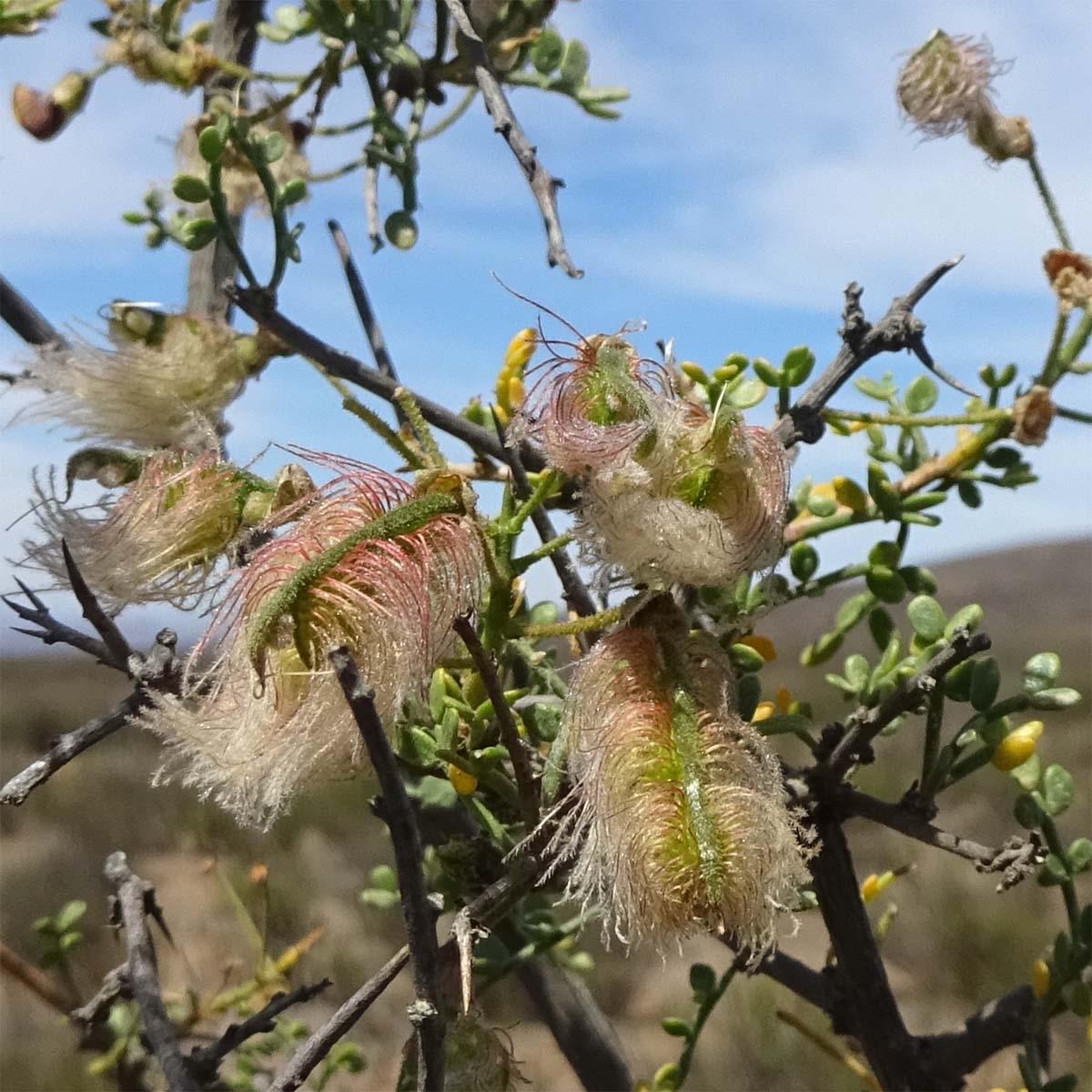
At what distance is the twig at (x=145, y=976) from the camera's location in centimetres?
63

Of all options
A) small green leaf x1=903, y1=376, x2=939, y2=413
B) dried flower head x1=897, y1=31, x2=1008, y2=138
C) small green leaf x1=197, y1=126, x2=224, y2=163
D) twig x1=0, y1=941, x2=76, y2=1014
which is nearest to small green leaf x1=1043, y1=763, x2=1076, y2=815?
small green leaf x1=903, y1=376, x2=939, y2=413

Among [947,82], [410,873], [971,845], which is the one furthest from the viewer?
[947,82]

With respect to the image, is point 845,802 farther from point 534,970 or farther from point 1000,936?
point 1000,936

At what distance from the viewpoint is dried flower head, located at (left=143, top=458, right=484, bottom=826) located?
47 cm

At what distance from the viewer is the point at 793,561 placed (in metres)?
0.76

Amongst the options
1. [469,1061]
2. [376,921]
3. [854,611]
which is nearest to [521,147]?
[854,611]

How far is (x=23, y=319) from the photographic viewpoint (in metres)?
0.81

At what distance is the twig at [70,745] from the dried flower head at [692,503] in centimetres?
24

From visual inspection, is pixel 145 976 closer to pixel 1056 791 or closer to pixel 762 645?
pixel 762 645

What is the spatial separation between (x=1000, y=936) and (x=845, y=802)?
4.21 meters

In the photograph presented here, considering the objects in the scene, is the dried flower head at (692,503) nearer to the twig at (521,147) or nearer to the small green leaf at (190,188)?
the twig at (521,147)

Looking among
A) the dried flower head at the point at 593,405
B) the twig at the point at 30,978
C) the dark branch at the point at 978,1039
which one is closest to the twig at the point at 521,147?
the dried flower head at the point at 593,405

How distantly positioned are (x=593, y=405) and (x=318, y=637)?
165 mm

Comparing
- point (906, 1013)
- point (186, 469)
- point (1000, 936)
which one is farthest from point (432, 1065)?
point (1000, 936)
